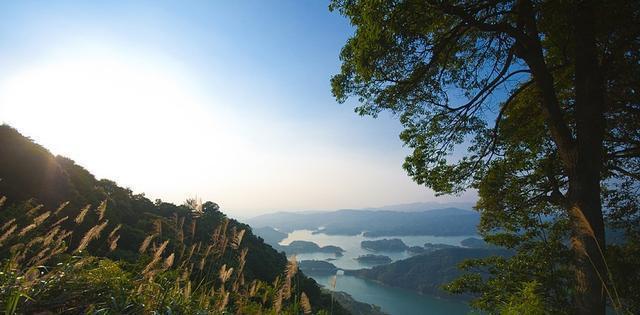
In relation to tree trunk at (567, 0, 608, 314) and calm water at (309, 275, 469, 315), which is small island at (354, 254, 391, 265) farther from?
tree trunk at (567, 0, 608, 314)

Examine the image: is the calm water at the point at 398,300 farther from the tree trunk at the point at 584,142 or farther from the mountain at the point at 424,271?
the tree trunk at the point at 584,142

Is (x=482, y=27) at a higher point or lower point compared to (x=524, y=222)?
higher

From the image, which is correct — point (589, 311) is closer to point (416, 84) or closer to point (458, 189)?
point (458, 189)

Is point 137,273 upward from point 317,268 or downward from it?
upward

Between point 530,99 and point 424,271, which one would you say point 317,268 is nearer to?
point 424,271

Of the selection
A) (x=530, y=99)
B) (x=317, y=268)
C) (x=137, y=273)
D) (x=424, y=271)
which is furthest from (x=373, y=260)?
(x=137, y=273)

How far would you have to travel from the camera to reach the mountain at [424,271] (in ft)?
374

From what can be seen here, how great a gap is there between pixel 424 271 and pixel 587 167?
127568 millimetres

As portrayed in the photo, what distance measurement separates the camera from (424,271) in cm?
12188

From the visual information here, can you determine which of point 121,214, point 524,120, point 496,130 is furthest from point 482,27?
point 121,214

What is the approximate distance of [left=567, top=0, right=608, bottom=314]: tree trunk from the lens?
515cm

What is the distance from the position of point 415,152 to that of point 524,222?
3.58m

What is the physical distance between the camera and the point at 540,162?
307 inches

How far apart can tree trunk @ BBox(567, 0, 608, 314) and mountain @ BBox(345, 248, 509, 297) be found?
4518 inches
